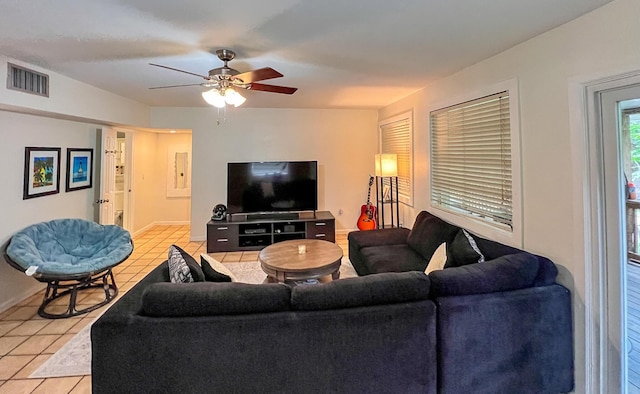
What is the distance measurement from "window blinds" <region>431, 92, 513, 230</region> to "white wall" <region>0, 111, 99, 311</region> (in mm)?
4740

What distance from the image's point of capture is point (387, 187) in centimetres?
575

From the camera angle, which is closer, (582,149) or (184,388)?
(184,388)

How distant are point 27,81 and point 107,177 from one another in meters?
1.94

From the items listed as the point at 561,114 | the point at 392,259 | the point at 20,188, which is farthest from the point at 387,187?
the point at 20,188

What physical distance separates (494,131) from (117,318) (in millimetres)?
3263

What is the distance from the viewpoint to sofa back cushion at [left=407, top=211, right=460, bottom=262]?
3.10 m

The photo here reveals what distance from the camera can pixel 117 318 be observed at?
5.17 ft

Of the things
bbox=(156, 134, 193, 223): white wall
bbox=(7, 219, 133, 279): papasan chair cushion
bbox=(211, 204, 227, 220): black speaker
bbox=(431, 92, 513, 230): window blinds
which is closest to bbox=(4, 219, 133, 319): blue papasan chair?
bbox=(7, 219, 133, 279): papasan chair cushion

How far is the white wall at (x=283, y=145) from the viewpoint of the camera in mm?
5738

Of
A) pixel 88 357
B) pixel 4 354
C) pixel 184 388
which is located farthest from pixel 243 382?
pixel 4 354

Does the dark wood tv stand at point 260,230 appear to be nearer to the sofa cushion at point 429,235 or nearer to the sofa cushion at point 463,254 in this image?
the sofa cushion at point 429,235

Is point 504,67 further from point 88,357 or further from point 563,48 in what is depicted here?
point 88,357

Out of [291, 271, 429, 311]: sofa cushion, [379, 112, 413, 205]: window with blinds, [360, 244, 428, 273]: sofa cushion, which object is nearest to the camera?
[291, 271, 429, 311]: sofa cushion

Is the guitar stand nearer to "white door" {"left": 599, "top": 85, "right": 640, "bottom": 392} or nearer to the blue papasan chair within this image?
"white door" {"left": 599, "top": 85, "right": 640, "bottom": 392}
